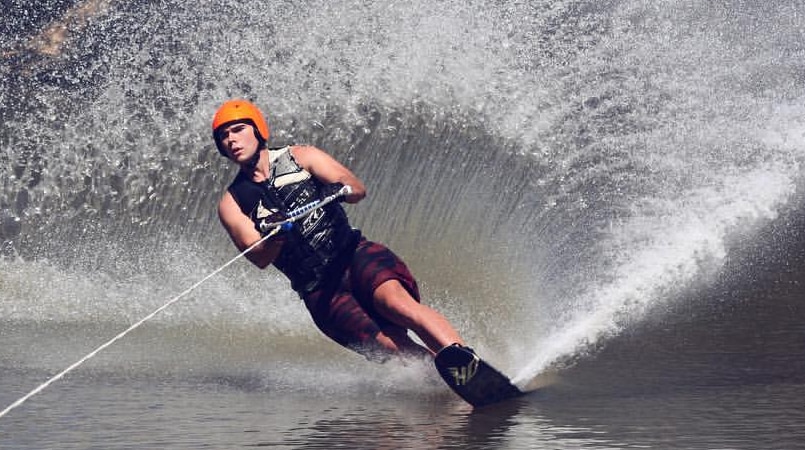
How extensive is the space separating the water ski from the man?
606mm

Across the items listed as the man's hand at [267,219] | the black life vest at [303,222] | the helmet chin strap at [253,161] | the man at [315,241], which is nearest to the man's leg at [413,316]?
the man at [315,241]

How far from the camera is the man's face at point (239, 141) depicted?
6836mm

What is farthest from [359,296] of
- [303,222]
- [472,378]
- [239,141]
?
[472,378]

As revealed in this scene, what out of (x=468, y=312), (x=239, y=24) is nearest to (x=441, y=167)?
(x=468, y=312)

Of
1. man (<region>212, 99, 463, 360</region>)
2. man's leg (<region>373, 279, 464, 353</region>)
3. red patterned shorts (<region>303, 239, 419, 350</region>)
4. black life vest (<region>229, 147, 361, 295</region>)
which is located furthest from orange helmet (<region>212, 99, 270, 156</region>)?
man's leg (<region>373, 279, 464, 353</region>)

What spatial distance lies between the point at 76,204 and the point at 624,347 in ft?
20.7

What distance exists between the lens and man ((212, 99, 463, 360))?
6.84 m

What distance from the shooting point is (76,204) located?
12375 millimetres

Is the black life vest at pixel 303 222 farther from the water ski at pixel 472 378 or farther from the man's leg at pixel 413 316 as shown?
the water ski at pixel 472 378

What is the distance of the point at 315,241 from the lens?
693cm

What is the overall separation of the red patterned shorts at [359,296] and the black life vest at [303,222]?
6 cm

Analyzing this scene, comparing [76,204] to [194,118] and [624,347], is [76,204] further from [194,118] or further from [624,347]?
[624,347]

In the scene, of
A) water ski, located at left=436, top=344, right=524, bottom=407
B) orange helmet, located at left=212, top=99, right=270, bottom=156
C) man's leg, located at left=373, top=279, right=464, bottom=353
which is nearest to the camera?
water ski, located at left=436, top=344, right=524, bottom=407

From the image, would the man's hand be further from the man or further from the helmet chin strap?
the helmet chin strap
